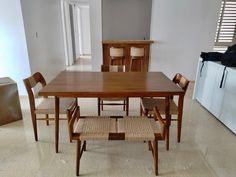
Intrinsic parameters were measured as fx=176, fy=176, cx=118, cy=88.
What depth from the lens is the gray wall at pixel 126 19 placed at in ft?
16.2

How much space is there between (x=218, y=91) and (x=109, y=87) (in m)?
1.79

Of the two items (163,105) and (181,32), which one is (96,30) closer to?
(181,32)

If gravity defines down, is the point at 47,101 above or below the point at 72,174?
above

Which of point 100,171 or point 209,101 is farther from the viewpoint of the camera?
point 209,101

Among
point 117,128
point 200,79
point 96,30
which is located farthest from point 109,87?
point 96,30

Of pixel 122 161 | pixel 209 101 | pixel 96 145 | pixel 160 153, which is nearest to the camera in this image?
pixel 122 161

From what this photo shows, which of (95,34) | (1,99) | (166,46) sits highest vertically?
(95,34)

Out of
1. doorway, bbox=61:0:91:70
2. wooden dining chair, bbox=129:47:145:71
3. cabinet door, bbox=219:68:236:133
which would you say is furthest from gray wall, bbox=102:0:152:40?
cabinet door, bbox=219:68:236:133

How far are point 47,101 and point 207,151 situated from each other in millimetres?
1941

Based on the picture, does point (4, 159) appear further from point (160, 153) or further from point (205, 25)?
point (205, 25)

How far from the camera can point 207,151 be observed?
77.3 inches

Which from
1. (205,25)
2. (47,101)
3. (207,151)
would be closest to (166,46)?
(205,25)

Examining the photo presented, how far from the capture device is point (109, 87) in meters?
1.70

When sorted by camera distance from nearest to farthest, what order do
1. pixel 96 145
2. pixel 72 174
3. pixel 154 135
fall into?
pixel 154 135 → pixel 72 174 → pixel 96 145
